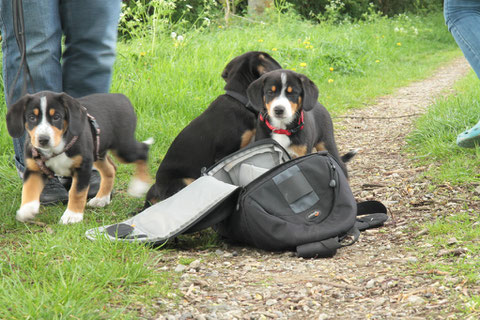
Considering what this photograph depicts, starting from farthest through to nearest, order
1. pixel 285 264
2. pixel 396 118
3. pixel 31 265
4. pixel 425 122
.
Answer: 1. pixel 396 118
2. pixel 425 122
3. pixel 285 264
4. pixel 31 265

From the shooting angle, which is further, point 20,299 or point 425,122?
point 425,122

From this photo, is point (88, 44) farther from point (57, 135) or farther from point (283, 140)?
point (283, 140)

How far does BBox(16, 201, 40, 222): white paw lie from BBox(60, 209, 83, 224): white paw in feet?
0.54

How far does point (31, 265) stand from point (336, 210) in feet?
4.99

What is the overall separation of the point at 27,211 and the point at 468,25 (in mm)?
3163

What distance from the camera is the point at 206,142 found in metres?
4.07

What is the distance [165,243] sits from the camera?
9.85 feet

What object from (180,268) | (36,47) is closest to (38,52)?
(36,47)

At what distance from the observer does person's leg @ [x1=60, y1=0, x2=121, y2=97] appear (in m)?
3.91

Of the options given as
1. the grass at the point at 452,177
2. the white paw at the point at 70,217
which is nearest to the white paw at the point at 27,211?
the white paw at the point at 70,217

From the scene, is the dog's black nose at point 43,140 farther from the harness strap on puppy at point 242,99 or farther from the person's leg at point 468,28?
the person's leg at point 468,28

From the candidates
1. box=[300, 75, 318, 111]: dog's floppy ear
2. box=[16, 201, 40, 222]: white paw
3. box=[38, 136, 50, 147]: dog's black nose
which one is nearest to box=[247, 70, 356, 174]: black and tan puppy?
box=[300, 75, 318, 111]: dog's floppy ear

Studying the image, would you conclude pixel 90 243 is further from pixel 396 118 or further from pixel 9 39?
pixel 396 118

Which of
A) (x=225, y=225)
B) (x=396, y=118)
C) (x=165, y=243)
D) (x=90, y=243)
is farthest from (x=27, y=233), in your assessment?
(x=396, y=118)
